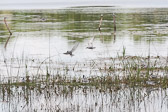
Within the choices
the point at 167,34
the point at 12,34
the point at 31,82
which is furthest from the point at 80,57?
the point at 12,34

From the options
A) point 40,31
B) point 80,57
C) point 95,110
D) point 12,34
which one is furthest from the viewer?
point 40,31

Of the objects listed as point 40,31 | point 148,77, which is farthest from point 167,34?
point 148,77

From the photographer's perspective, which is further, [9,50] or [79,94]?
[9,50]

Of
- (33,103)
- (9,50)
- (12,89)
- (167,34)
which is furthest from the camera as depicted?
(167,34)

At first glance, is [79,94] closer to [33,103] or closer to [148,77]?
[33,103]

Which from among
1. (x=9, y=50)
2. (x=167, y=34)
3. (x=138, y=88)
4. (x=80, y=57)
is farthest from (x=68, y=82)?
(x=167, y=34)

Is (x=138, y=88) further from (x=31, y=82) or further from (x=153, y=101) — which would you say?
(x=31, y=82)

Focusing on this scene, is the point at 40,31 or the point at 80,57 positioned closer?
the point at 80,57

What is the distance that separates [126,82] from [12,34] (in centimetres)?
2174

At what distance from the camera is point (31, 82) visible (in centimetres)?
A: 1380

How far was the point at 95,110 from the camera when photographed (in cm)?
1116

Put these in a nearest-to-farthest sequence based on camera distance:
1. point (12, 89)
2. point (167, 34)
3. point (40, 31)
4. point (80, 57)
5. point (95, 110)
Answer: point (95, 110) < point (12, 89) < point (80, 57) < point (167, 34) < point (40, 31)

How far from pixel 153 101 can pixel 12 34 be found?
23473 mm

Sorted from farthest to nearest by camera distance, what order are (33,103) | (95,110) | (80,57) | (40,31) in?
1. (40,31)
2. (80,57)
3. (33,103)
4. (95,110)
